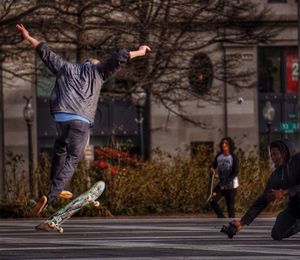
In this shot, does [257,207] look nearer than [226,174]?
Yes

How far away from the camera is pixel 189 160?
2762cm

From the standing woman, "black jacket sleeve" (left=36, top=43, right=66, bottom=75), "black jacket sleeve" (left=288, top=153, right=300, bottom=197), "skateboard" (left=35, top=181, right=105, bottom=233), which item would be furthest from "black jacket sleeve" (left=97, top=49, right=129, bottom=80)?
the standing woman

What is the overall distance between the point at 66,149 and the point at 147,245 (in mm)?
1384

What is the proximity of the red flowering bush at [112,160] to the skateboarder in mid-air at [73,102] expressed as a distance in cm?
1281

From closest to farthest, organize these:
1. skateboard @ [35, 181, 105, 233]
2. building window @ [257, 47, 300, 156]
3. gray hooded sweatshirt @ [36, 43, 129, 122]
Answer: gray hooded sweatshirt @ [36, 43, 129, 122] < skateboard @ [35, 181, 105, 233] < building window @ [257, 47, 300, 156]

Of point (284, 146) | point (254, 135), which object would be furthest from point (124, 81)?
point (284, 146)

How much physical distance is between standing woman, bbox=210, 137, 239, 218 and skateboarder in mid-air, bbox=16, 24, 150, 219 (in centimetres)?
1009

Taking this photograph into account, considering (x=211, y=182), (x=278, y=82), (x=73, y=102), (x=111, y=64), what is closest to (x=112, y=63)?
(x=111, y=64)

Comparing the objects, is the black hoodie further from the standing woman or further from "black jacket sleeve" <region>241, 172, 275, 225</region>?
the standing woman

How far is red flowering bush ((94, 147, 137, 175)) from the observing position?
85.7 ft

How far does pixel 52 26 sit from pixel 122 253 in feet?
55.2

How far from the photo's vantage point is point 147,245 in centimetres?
1300

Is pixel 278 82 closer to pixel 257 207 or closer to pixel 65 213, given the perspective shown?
pixel 257 207

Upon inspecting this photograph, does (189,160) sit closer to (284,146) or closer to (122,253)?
(284,146)
